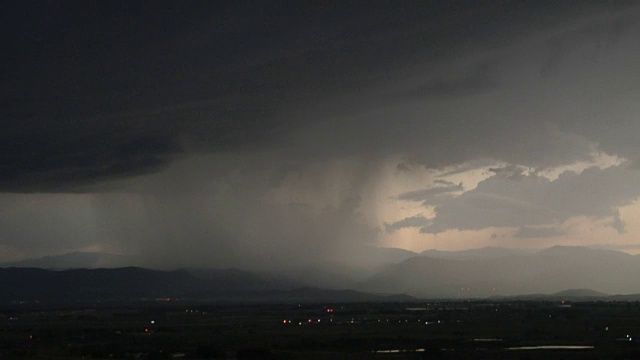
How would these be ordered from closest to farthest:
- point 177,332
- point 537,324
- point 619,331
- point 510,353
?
1. point 510,353
2. point 619,331
3. point 177,332
4. point 537,324

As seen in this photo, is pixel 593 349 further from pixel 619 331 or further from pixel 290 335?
pixel 290 335

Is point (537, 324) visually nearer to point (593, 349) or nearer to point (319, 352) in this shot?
point (593, 349)

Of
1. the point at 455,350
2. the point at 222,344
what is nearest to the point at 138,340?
the point at 222,344

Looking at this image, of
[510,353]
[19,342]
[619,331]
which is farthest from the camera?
[619,331]

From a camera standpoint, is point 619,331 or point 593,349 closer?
point 593,349

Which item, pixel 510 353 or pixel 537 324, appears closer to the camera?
pixel 510 353

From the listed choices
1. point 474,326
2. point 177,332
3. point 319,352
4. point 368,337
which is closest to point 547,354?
point 319,352

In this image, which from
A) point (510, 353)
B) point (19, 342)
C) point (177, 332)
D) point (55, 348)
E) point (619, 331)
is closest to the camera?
point (510, 353)

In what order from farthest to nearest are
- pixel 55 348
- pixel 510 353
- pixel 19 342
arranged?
pixel 19 342 → pixel 55 348 → pixel 510 353
